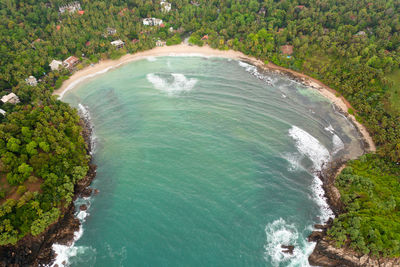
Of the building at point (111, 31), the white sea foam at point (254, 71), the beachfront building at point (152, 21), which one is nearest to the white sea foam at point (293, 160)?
the white sea foam at point (254, 71)

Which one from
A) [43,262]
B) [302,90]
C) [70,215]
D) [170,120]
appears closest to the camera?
[43,262]

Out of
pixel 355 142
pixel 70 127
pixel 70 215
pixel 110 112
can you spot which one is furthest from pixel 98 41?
pixel 355 142

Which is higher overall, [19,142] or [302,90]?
[19,142]

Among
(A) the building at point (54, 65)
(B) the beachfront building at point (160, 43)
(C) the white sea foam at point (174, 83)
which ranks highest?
(A) the building at point (54, 65)

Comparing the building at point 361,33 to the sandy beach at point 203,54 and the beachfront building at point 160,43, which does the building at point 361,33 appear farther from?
the beachfront building at point 160,43

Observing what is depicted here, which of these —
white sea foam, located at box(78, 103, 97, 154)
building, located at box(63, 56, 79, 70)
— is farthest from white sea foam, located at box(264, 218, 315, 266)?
building, located at box(63, 56, 79, 70)

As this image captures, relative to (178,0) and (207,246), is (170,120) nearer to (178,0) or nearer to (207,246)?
(207,246)

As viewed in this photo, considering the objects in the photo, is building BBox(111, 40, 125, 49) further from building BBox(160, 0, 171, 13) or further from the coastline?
building BBox(160, 0, 171, 13)
